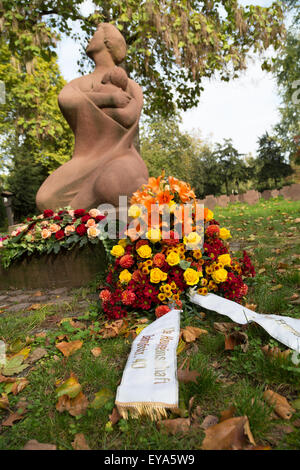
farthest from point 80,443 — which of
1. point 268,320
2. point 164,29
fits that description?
point 164,29

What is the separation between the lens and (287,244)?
13.4 feet

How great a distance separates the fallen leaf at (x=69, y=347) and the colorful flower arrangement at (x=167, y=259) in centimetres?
39

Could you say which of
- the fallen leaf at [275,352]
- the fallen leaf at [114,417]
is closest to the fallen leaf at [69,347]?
the fallen leaf at [114,417]

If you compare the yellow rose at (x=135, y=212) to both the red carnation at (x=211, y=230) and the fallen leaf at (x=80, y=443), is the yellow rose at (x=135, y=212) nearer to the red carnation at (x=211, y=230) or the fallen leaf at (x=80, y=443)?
the red carnation at (x=211, y=230)

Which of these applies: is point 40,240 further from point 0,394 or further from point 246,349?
point 246,349

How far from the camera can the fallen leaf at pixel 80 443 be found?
1.08 metres

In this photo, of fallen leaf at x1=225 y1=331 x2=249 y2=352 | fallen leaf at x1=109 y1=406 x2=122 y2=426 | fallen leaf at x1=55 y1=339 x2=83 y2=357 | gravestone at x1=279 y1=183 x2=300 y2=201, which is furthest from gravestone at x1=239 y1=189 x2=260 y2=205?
fallen leaf at x1=109 y1=406 x2=122 y2=426

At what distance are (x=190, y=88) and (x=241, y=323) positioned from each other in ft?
37.6

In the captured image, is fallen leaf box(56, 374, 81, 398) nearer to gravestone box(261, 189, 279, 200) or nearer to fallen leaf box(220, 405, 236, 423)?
fallen leaf box(220, 405, 236, 423)

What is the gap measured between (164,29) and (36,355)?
8.29 meters

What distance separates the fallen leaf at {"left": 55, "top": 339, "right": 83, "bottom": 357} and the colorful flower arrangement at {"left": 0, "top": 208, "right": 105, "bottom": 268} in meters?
1.35

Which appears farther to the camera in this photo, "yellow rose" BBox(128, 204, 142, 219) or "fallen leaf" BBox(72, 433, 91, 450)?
"yellow rose" BBox(128, 204, 142, 219)

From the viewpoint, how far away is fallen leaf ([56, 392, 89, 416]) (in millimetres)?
1275

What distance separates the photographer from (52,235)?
3291 mm
